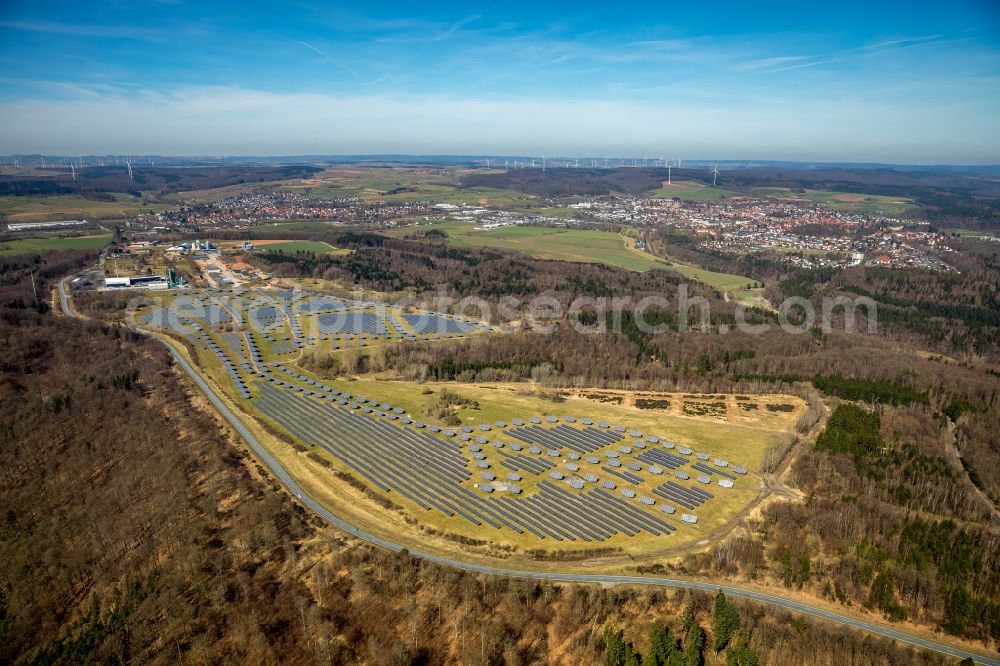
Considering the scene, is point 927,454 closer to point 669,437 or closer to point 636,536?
point 669,437

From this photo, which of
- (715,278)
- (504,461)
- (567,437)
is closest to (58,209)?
(715,278)

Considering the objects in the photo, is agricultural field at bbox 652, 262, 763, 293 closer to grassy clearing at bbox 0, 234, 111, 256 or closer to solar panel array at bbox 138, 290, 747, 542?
solar panel array at bbox 138, 290, 747, 542

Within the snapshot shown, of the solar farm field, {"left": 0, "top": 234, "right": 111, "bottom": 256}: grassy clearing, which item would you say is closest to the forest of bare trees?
the solar farm field

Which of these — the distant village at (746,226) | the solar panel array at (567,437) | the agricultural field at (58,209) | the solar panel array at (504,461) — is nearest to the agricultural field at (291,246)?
the distant village at (746,226)

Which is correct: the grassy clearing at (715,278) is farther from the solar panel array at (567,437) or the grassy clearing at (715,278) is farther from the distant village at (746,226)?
the solar panel array at (567,437)

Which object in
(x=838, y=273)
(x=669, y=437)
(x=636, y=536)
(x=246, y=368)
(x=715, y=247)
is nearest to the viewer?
(x=636, y=536)

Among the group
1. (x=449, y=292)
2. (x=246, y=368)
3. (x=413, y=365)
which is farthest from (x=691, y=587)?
(x=449, y=292)
